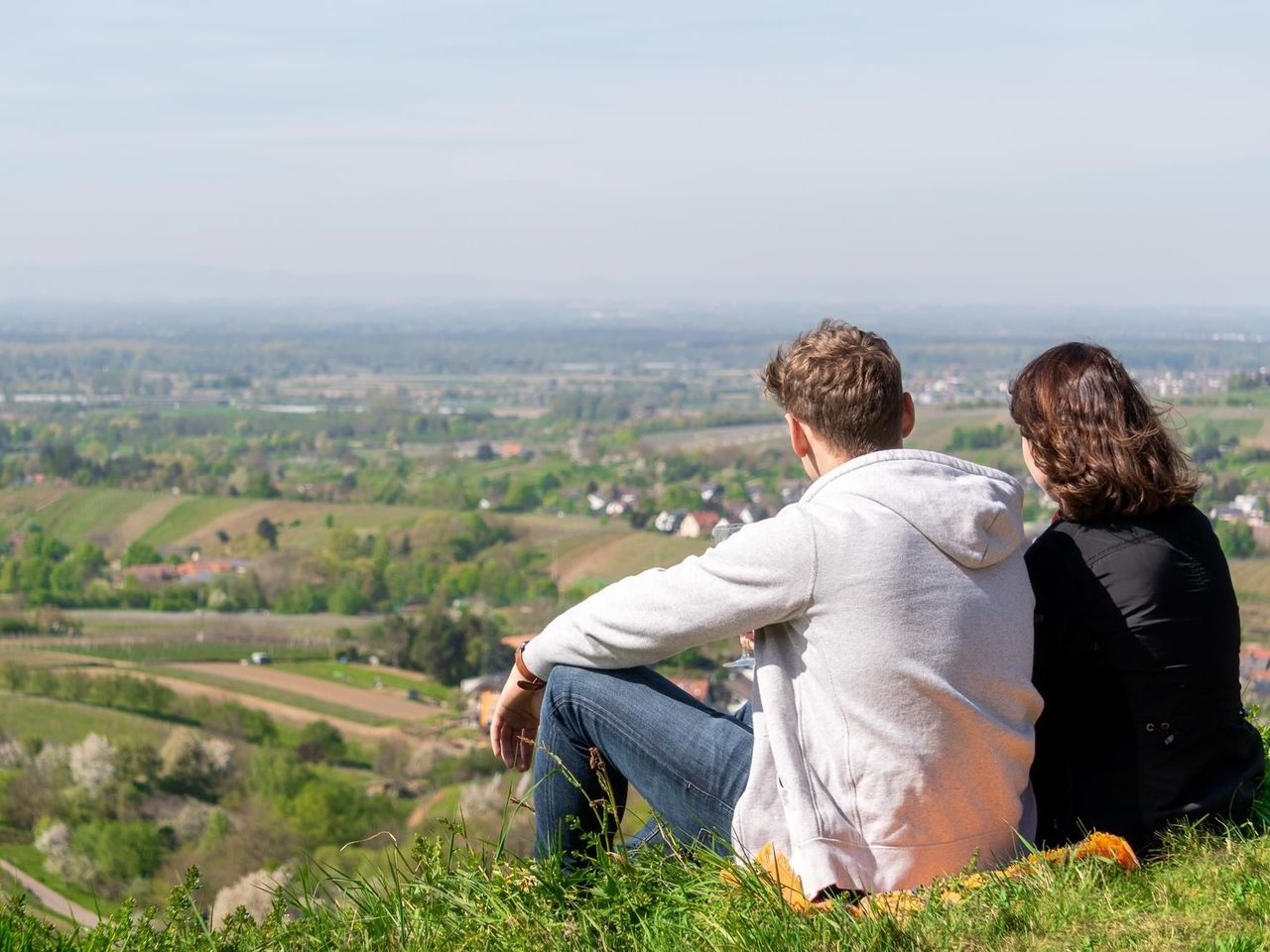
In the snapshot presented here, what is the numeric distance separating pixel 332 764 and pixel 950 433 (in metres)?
30.0

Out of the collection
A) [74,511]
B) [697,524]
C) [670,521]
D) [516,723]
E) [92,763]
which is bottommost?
[92,763]

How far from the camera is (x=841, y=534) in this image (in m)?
2.14

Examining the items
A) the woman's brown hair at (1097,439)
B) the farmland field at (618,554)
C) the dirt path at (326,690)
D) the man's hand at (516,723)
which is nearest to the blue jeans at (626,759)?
the man's hand at (516,723)

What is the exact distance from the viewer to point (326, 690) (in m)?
35.1

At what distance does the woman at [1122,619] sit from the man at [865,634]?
0.14 meters

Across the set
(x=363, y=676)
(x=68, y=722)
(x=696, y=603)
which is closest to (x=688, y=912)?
(x=696, y=603)

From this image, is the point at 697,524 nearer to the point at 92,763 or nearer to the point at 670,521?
the point at 670,521

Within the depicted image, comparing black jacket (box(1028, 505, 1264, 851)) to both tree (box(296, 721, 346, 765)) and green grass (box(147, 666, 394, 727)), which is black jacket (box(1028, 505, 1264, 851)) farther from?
green grass (box(147, 666, 394, 727))

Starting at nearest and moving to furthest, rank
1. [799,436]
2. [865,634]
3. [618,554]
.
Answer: [865,634]
[799,436]
[618,554]

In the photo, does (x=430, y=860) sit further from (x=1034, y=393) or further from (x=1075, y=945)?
(x=1034, y=393)

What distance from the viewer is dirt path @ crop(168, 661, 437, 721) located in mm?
33438

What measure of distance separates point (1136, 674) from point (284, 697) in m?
33.2

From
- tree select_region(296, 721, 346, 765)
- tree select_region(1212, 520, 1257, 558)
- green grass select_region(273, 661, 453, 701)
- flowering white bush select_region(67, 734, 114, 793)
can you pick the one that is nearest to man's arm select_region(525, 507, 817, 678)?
tree select_region(296, 721, 346, 765)

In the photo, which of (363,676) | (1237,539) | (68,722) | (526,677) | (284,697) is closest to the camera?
(526,677)
